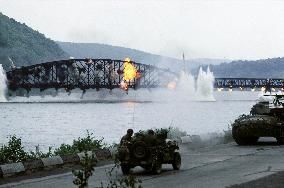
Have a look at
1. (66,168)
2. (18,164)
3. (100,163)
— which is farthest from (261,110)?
(18,164)

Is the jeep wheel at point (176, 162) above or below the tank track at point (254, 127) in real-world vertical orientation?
below

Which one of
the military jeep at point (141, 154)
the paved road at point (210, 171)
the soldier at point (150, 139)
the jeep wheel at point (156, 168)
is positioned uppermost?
the soldier at point (150, 139)

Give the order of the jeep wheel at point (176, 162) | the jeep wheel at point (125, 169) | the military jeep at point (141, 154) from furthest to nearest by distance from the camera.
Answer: the jeep wheel at point (176, 162) < the jeep wheel at point (125, 169) < the military jeep at point (141, 154)

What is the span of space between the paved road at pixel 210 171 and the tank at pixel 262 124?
1.86 meters

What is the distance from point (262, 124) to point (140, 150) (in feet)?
38.4

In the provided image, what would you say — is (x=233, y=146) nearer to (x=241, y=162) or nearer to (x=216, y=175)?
(x=241, y=162)

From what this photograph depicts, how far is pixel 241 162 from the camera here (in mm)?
21875

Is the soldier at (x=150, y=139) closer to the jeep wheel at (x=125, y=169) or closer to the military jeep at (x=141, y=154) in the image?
the military jeep at (x=141, y=154)

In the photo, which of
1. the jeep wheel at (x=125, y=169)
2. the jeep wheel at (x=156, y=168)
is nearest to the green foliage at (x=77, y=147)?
the jeep wheel at (x=125, y=169)

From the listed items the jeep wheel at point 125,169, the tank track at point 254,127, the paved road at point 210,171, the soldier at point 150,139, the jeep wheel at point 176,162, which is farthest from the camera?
the tank track at point 254,127

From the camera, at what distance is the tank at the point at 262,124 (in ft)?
94.3

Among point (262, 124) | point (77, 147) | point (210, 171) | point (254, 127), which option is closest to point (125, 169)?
point (210, 171)

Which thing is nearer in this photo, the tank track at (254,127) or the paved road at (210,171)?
the paved road at (210,171)

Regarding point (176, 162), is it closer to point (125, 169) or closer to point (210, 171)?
point (210, 171)
